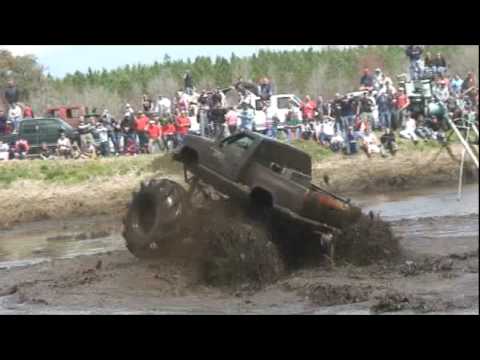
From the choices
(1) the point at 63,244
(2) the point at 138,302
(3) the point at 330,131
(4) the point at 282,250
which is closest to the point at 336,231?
(4) the point at 282,250

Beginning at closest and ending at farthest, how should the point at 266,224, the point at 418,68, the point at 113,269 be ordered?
the point at 266,224, the point at 113,269, the point at 418,68

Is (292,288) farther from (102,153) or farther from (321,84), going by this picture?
(321,84)

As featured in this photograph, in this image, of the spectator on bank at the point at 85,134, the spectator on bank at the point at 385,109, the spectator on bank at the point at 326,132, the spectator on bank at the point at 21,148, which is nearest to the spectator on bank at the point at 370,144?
the spectator on bank at the point at 385,109

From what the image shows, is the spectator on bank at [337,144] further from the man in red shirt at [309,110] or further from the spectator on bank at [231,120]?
the spectator on bank at [231,120]

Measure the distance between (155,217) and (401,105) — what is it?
1571 centimetres

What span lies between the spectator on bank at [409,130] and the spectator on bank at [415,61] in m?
1.30

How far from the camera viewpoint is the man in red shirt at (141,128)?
2939cm

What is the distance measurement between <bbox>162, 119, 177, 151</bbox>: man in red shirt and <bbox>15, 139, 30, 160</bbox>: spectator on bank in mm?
4264

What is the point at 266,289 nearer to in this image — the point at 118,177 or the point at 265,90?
the point at 118,177

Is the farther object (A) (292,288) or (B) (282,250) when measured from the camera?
(B) (282,250)

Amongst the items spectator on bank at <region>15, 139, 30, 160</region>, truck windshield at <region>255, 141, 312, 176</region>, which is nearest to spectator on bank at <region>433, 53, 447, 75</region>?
spectator on bank at <region>15, 139, 30, 160</region>

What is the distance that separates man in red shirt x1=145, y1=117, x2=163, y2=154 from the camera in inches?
1150

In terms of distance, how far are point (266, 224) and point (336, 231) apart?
3.31 feet

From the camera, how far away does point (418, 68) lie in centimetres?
2847
